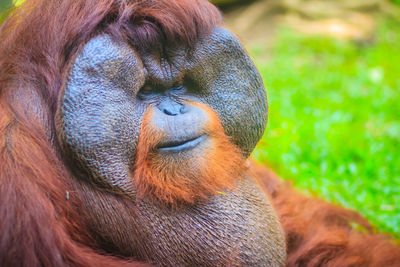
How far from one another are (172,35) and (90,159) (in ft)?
1.81

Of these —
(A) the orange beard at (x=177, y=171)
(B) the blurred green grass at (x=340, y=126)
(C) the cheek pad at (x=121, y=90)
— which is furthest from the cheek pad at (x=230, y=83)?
(B) the blurred green grass at (x=340, y=126)

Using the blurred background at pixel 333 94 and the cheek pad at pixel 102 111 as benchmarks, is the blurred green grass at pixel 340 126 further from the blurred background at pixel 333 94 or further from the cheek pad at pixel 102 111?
the cheek pad at pixel 102 111

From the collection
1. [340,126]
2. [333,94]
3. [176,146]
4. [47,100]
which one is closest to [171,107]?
[176,146]

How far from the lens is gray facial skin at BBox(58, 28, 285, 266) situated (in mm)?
1517

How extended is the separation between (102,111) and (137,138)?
172 mm

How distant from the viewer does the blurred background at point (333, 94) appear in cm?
304

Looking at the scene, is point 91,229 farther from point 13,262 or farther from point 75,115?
point 75,115

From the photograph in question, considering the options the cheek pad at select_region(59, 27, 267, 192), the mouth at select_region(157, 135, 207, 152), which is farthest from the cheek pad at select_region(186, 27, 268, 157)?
the mouth at select_region(157, 135, 207, 152)

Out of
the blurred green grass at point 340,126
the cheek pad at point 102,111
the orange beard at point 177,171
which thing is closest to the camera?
the cheek pad at point 102,111

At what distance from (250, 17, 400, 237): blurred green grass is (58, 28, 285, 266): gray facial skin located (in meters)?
0.80

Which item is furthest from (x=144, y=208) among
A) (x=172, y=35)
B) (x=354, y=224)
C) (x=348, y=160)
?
(x=348, y=160)

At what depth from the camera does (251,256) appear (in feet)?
5.69

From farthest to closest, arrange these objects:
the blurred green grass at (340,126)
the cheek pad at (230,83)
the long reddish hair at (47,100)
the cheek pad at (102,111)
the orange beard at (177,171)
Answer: the blurred green grass at (340,126) < the cheek pad at (230,83) < the orange beard at (177,171) < the cheek pad at (102,111) < the long reddish hair at (47,100)

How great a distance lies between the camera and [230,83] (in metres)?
1.85
